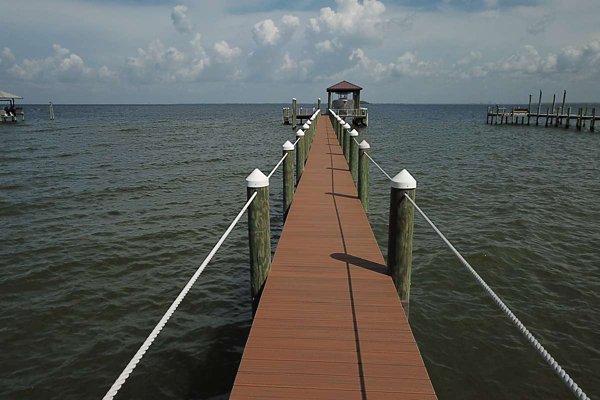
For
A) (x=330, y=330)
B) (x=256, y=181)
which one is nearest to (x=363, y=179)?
(x=256, y=181)

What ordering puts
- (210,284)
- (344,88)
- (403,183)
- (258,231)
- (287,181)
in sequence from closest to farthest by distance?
1. (403,183)
2. (258,231)
3. (210,284)
4. (287,181)
5. (344,88)

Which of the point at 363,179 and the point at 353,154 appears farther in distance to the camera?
the point at 353,154

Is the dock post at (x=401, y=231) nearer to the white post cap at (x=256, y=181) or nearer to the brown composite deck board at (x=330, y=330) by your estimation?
the brown composite deck board at (x=330, y=330)

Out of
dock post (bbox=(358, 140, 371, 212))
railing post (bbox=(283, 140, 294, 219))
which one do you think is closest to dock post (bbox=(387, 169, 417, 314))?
dock post (bbox=(358, 140, 371, 212))

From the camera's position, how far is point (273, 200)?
14.8 metres

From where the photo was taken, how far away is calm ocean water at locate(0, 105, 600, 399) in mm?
5543

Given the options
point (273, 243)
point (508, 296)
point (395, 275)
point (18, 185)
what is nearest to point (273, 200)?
point (273, 243)

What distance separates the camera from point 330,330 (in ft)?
13.5

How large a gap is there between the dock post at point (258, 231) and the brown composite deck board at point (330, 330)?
19cm

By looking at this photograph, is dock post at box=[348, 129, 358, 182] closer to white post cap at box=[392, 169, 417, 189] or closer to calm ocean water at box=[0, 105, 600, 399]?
calm ocean water at box=[0, 105, 600, 399]

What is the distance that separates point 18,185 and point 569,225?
2034cm

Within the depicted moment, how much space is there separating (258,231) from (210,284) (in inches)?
141

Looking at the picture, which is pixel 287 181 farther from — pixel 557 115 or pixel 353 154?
pixel 557 115

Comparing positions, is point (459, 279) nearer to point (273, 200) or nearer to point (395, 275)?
point (395, 275)
